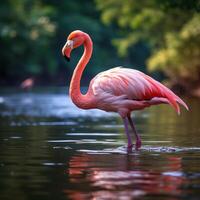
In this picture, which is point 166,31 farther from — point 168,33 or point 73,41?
point 73,41

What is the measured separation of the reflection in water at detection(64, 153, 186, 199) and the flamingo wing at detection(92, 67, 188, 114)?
1.49 metres

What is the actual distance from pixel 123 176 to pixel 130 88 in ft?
11.8

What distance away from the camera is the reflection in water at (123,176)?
757 centimetres

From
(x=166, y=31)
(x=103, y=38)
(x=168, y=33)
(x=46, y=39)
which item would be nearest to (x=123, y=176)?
Result: (x=168, y=33)

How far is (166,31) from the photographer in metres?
42.5

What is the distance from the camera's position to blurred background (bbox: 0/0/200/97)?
1510 inches

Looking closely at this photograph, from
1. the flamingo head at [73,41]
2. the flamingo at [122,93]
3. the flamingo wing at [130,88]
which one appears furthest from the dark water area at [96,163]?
the flamingo head at [73,41]

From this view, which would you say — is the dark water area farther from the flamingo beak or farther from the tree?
the tree

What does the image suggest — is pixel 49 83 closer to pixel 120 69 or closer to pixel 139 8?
pixel 139 8

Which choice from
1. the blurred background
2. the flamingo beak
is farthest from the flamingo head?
the blurred background

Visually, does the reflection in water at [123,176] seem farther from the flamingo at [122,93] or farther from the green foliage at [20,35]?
the green foliage at [20,35]

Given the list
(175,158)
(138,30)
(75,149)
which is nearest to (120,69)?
(75,149)

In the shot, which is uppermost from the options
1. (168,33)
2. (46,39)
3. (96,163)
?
(46,39)

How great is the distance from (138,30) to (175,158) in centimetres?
3907
